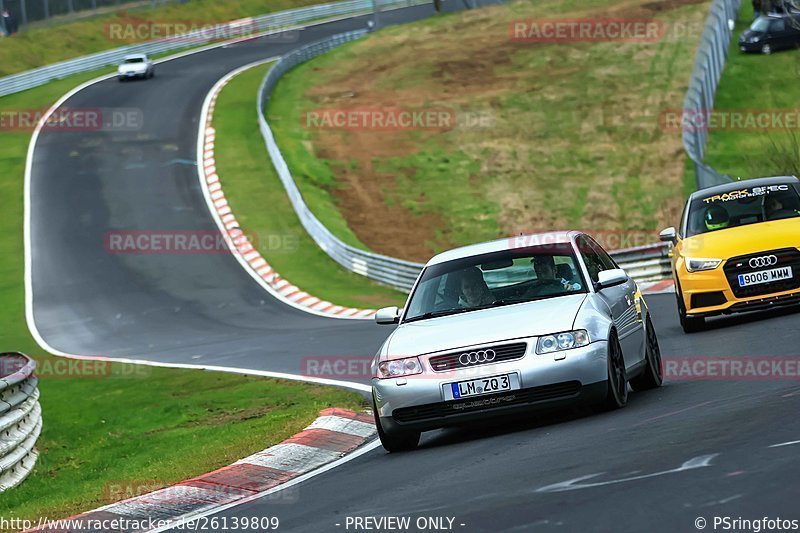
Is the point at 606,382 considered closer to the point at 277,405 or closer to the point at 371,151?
the point at 277,405

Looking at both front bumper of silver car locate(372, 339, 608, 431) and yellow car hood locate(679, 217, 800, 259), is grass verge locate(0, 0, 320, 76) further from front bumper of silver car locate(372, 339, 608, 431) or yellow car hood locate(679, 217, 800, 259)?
front bumper of silver car locate(372, 339, 608, 431)

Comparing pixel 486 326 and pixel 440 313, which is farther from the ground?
pixel 486 326

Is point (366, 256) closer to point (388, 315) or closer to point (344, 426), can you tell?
point (344, 426)

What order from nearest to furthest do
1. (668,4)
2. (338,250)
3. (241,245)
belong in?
(338,250), (241,245), (668,4)

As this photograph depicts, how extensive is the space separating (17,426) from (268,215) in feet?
85.3

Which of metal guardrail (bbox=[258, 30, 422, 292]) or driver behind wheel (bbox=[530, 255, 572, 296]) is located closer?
driver behind wheel (bbox=[530, 255, 572, 296])

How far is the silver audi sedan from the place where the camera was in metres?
10.0

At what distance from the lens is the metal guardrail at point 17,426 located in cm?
1241

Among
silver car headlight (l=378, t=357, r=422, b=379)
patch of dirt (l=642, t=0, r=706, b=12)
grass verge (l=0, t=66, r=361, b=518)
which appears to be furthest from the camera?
patch of dirt (l=642, t=0, r=706, b=12)

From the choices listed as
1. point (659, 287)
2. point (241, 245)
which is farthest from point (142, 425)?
point (241, 245)

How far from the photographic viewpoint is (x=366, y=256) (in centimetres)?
3231

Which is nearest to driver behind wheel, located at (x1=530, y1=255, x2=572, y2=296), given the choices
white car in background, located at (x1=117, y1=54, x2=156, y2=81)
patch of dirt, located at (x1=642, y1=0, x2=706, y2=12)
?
white car in background, located at (x1=117, y1=54, x2=156, y2=81)

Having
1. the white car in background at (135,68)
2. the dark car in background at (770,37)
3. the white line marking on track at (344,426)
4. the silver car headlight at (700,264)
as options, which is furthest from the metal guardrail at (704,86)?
the white car in background at (135,68)

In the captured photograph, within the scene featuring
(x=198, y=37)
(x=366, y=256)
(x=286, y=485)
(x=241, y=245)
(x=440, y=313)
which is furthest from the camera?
(x=198, y=37)
